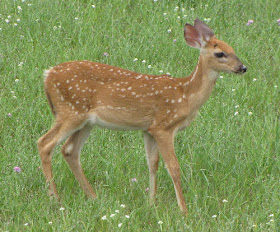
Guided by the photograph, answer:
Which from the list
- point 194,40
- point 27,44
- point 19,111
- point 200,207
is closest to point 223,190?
point 200,207

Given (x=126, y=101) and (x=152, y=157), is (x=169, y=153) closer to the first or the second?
(x=152, y=157)

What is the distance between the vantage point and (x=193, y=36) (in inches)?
251

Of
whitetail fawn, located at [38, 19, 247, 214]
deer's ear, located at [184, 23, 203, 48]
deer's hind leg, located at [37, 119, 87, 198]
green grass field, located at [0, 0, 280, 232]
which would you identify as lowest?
green grass field, located at [0, 0, 280, 232]

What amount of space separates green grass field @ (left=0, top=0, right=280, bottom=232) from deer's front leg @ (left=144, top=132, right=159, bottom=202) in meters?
0.11

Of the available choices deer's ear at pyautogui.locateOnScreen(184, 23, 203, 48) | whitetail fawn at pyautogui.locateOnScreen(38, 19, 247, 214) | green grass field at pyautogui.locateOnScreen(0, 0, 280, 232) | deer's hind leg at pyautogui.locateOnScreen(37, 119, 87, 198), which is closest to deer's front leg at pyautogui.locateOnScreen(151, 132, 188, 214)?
whitetail fawn at pyautogui.locateOnScreen(38, 19, 247, 214)

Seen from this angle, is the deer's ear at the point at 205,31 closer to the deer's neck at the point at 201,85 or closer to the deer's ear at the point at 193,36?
the deer's ear at the point at 193,36

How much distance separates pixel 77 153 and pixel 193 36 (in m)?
1.40

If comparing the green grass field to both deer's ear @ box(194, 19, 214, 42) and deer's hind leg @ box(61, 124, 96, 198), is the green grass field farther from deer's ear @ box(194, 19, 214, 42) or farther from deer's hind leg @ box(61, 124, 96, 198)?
deer's ear @ box(194, 19, 214, 42)

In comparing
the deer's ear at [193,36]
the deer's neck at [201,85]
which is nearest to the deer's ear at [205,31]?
the deer's ear at [193,36]

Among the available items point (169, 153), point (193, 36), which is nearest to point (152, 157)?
point (169, 153)

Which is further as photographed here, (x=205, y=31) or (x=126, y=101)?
(x=205, y=31)

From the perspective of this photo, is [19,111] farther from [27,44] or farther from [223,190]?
[223,190]

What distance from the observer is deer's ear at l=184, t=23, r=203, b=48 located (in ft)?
20.9

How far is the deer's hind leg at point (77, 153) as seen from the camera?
20.2 feet
